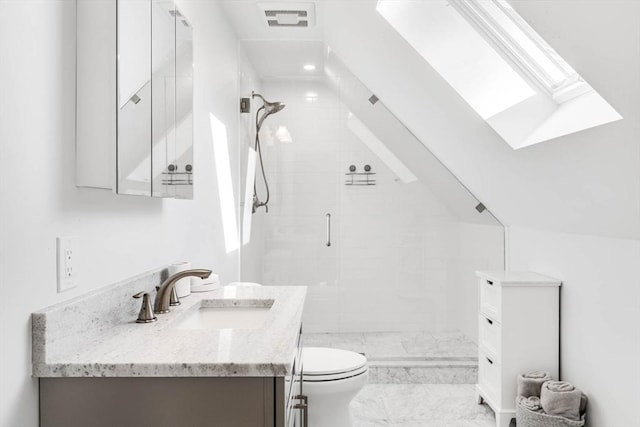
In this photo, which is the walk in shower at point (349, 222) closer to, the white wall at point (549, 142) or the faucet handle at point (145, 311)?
the white wall at point (549, 142)

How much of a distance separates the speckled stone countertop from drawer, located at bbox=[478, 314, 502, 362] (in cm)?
162

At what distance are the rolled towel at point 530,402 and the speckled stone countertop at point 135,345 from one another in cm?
153

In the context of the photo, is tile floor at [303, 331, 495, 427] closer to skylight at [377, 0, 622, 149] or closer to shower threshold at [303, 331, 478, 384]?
shower threshold at [303, 331, 478, 384]

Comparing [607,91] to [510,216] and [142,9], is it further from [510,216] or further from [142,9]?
[510,216]

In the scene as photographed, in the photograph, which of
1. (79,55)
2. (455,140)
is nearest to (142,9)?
(79,55)

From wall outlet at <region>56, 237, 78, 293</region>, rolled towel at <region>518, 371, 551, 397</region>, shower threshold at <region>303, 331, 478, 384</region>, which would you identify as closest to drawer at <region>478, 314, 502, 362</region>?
rolled towel at <region>518, 371, 551, 397</region>

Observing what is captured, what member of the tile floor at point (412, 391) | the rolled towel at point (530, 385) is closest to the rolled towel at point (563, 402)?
the rolled towel at point (530, 385)

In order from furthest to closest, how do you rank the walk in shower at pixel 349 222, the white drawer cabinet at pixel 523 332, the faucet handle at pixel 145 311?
the walk in shower at pixel 349 222 → the white drawer cabinet at pixel 523 332 → the faucet handle at pixel 145 311

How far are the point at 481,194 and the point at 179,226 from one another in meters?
2.00

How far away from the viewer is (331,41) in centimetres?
350

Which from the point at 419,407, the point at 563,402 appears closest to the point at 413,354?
the point at 419,407

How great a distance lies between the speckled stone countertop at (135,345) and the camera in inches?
42.4

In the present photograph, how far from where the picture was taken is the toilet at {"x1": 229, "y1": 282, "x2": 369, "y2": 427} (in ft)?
7.34

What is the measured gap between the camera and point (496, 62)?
8.39ft
